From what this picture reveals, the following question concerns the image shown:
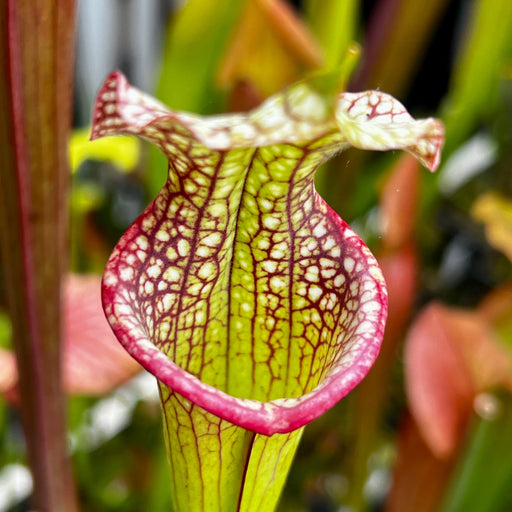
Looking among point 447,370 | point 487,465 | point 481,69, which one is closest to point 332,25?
point 481,69

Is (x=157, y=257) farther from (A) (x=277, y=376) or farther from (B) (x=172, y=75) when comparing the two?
(B) (x=172, y=75)

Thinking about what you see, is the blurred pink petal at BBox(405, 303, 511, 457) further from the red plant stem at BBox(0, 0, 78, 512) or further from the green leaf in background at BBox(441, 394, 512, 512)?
the red plant stem at BBox(0, 0, 78, 512)

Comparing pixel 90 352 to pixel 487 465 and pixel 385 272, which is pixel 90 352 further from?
pixel 487 465

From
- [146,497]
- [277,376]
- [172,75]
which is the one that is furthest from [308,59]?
[146,497]

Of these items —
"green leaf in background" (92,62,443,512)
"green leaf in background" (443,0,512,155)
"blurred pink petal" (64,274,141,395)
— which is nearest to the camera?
"green leaf in background" (92,62,443,512)

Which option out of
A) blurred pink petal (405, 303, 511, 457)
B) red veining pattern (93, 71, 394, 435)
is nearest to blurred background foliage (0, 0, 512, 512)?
blurred pink petal (405, 303, 511, 457)
